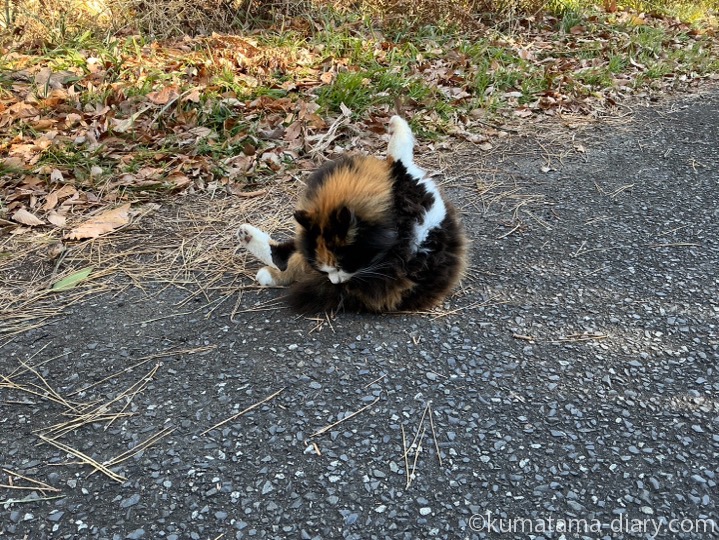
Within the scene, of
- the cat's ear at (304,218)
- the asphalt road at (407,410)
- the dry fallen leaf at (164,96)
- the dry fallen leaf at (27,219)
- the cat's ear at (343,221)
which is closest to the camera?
the asphalt road at (407,410)

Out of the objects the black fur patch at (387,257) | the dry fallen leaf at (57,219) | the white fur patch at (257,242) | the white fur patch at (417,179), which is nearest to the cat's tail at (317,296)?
the black fur patch at (387,257)

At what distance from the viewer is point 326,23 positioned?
7.09 metres

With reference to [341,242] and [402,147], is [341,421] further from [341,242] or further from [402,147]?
[402,147]

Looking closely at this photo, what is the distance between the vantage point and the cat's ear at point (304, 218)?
301 cm

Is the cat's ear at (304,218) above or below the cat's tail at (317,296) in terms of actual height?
above

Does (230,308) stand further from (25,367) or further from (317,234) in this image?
(25,367)

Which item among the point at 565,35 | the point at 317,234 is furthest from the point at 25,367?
the point at 565,35

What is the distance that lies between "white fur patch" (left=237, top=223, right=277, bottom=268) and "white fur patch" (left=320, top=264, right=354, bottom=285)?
2.00ft

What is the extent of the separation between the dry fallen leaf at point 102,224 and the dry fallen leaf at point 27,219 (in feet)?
1.04

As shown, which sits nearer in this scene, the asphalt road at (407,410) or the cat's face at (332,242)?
the asphalt road at (407,410)

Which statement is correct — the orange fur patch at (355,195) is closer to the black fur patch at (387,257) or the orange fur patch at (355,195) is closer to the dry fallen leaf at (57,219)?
the black fur patch at (387,257)

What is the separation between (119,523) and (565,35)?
26.0 ft

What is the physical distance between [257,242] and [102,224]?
1307 millimetres

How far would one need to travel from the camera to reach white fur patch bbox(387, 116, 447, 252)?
10.7 ft
